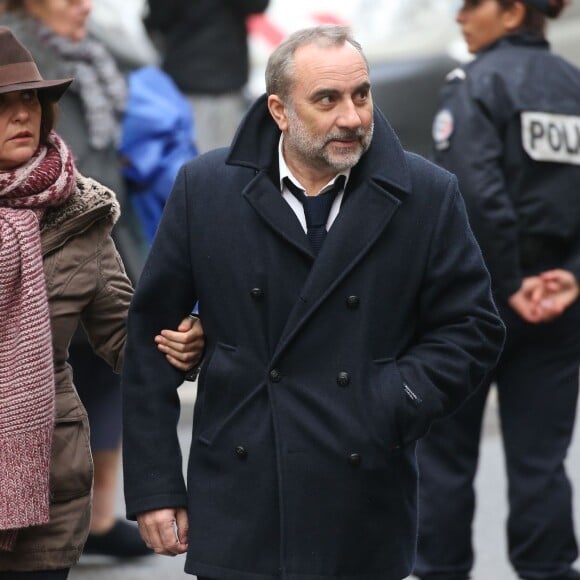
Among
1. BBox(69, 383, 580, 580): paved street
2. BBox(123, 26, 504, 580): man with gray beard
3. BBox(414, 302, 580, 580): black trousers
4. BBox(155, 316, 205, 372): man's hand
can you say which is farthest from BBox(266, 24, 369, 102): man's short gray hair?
BBox(69, 383, 580, 580): paved street

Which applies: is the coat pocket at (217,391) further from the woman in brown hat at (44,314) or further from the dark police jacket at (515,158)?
the dark police jacket at (515,158)

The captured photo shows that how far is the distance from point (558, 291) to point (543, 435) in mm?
474

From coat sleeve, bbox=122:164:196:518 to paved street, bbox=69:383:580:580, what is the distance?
8.22 ft

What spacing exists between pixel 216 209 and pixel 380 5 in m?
8.17

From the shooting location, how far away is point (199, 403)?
406cm

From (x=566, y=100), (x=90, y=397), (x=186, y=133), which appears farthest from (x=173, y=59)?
(x=566, y=100)

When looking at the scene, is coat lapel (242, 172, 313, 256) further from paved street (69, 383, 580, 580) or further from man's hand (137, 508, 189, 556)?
paved street (69, 383, 580, 580)

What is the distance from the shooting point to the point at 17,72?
13.9ft

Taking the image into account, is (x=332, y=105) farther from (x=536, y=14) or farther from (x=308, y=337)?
(x=536, y=14)

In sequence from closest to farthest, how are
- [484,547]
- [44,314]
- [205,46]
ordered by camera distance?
[44,314], [484,547], [205,46]

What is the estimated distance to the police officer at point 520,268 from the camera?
5625mm

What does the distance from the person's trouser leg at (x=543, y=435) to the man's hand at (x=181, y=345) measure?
1899 millimetres

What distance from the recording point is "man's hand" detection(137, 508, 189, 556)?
13.2 ft

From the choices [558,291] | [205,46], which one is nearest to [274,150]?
[558,291]
